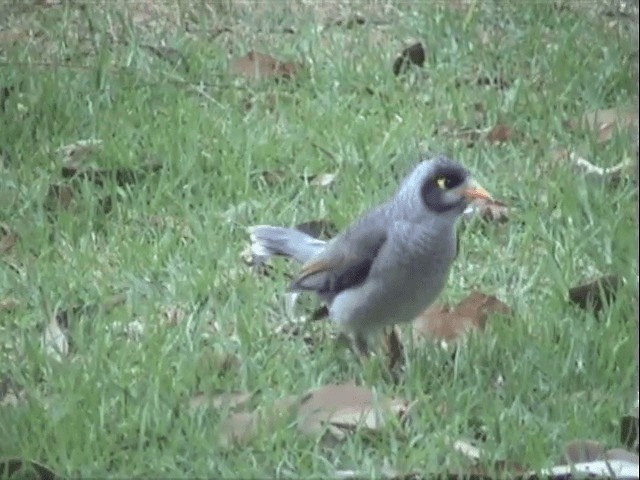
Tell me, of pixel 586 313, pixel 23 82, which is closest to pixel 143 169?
pixel 23 82

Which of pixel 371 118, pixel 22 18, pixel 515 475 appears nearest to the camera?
pixel 515 475

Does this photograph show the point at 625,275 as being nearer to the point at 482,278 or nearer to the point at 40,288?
the point at 482,278

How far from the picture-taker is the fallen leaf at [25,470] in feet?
14.2

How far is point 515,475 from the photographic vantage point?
423cm

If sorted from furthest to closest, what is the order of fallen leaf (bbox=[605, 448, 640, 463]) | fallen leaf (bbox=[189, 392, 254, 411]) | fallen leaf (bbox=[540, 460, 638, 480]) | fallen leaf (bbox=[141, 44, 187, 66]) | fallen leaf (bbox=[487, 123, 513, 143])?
fallen leaf (bbox=[141, 44, 187, 66])
fallen leaf (bbox=[487, 123, 513, 143])
fallen leaf (bbox=[189, 392, 254, 411])
fallen leaf (bbox=[605, 448, 640, 463])
fallen leaf (bbox=[540, 460, 638, 480])

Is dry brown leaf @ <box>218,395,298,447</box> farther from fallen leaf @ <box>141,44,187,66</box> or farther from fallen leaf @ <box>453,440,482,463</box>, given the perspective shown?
fallen leaf @ <box>141,44,187,66</box>

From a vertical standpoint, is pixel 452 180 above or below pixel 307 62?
above

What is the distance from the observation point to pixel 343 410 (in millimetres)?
4645

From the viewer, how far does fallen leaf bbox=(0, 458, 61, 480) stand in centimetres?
432

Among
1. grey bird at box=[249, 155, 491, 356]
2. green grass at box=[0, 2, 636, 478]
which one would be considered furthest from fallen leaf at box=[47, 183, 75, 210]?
grey bird at box=[249, 155, 491, 356]

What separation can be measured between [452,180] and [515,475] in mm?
1135

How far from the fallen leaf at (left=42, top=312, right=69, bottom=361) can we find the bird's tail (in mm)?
749

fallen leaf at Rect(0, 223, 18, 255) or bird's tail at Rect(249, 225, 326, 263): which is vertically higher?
bird's tail at Rect(249, 225, 326, 263)

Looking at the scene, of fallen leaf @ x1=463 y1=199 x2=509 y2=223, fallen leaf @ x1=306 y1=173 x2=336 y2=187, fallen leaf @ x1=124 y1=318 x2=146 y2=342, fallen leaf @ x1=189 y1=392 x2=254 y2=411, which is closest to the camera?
fallen leaf @ x1=189 y1=392 x2=254 y2=411
